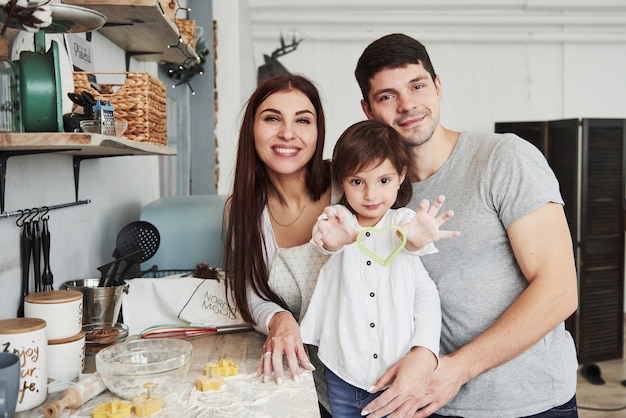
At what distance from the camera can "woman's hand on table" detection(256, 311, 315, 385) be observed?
130 centimetres

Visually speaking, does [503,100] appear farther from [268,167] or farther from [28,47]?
[28,47]

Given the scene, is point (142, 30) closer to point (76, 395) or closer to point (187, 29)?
point (187, 29)

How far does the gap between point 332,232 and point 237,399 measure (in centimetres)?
46

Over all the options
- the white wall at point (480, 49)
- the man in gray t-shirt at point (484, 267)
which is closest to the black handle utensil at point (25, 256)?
the man in gray t-shirt at point (484, 267)

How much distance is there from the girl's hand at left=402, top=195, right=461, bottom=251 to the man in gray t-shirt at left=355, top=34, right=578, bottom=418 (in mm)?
254

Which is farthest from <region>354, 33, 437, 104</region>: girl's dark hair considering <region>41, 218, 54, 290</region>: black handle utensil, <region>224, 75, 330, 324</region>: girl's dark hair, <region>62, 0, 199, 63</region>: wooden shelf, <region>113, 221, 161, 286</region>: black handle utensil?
<region>41, 218, 54, 290</region>: black handle utensil

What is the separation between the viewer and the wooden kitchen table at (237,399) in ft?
3.64

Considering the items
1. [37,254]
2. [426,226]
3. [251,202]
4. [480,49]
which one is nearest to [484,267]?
[426,226]

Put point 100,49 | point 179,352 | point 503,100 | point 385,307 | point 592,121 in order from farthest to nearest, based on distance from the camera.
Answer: point 503,100 < point 592,121 < point 100,49 < point 385,307 < point 179,352

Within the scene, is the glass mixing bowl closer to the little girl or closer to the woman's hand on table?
the woman's hand on table

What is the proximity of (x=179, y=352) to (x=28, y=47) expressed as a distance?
78 centimetres

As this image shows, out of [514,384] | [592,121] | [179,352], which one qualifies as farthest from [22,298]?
[592,121]

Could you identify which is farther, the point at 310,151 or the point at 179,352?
the point at 310,151

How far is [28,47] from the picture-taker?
1.33m
